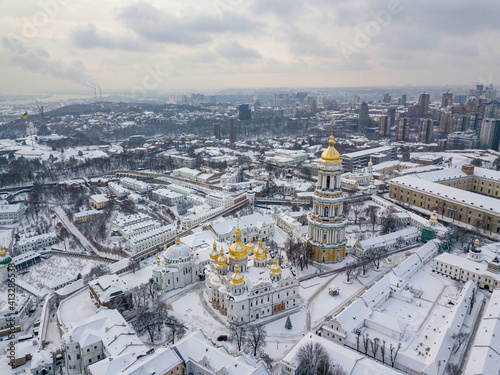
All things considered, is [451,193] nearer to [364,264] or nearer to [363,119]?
[364,264]

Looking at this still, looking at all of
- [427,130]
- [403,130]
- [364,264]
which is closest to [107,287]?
[364,264]

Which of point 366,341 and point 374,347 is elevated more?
point 366,341

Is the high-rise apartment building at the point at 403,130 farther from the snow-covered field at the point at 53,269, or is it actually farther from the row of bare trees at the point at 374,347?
the snow-covered field at the point at 53,269

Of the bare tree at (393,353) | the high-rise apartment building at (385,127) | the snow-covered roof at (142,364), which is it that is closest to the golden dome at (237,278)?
the snow-covered roof at (142,364)

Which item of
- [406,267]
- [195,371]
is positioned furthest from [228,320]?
[406,267]

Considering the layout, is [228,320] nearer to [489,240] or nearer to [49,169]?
[489,240]

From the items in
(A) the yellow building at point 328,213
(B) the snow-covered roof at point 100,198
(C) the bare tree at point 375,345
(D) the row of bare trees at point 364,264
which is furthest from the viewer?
(B) the snow-covered roof at point 100,198
